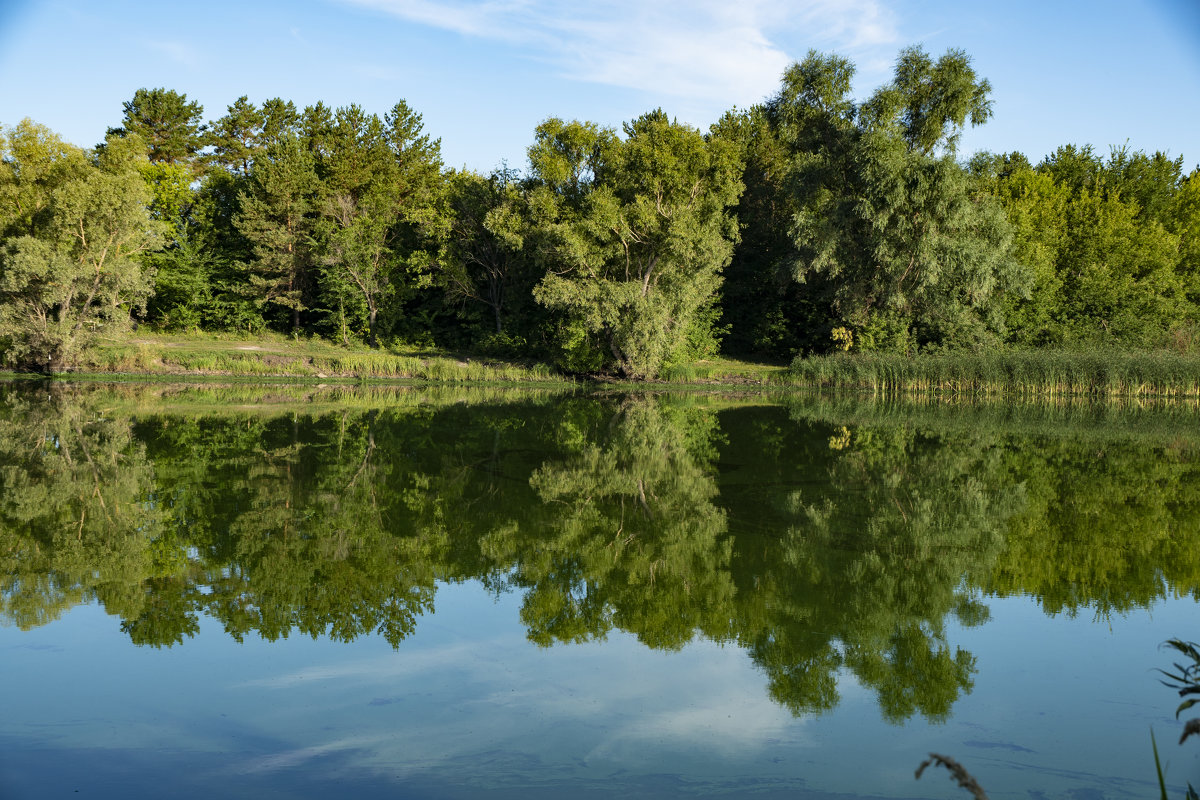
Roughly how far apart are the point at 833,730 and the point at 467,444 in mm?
10464

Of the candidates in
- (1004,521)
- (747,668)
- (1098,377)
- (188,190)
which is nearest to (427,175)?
(188,190)

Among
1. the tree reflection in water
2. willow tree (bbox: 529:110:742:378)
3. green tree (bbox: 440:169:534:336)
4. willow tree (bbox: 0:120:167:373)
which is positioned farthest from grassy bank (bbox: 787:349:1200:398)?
willow tree (bbox: 0:120:167:373)

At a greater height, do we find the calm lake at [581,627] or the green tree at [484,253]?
the green tree at [484,253]

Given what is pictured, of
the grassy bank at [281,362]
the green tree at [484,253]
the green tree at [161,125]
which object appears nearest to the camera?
the grassy bank at [281,362]

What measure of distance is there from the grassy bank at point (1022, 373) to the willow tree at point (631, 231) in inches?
239

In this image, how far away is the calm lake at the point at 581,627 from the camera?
3.99m

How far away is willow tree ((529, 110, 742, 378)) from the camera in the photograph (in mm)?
31547

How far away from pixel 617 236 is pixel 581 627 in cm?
2830

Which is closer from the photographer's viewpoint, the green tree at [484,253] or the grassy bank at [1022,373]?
the grassy bank at [1022,373]

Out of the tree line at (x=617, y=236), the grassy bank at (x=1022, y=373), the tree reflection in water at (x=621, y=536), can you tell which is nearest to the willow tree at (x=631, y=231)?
the tree line at (x=617, y=236)

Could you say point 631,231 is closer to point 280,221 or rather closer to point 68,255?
point 280,221

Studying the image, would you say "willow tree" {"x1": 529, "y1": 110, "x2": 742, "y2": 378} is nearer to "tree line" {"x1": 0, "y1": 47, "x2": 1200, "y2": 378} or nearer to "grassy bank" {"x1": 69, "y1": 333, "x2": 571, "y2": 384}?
"tree line" {"x1": 0, "y1": 47, "x2": 1200, "y2": 378}

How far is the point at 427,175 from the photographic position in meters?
41.2

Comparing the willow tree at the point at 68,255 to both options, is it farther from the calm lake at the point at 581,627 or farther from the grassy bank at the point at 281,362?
the calm lake at the point at 581,627
